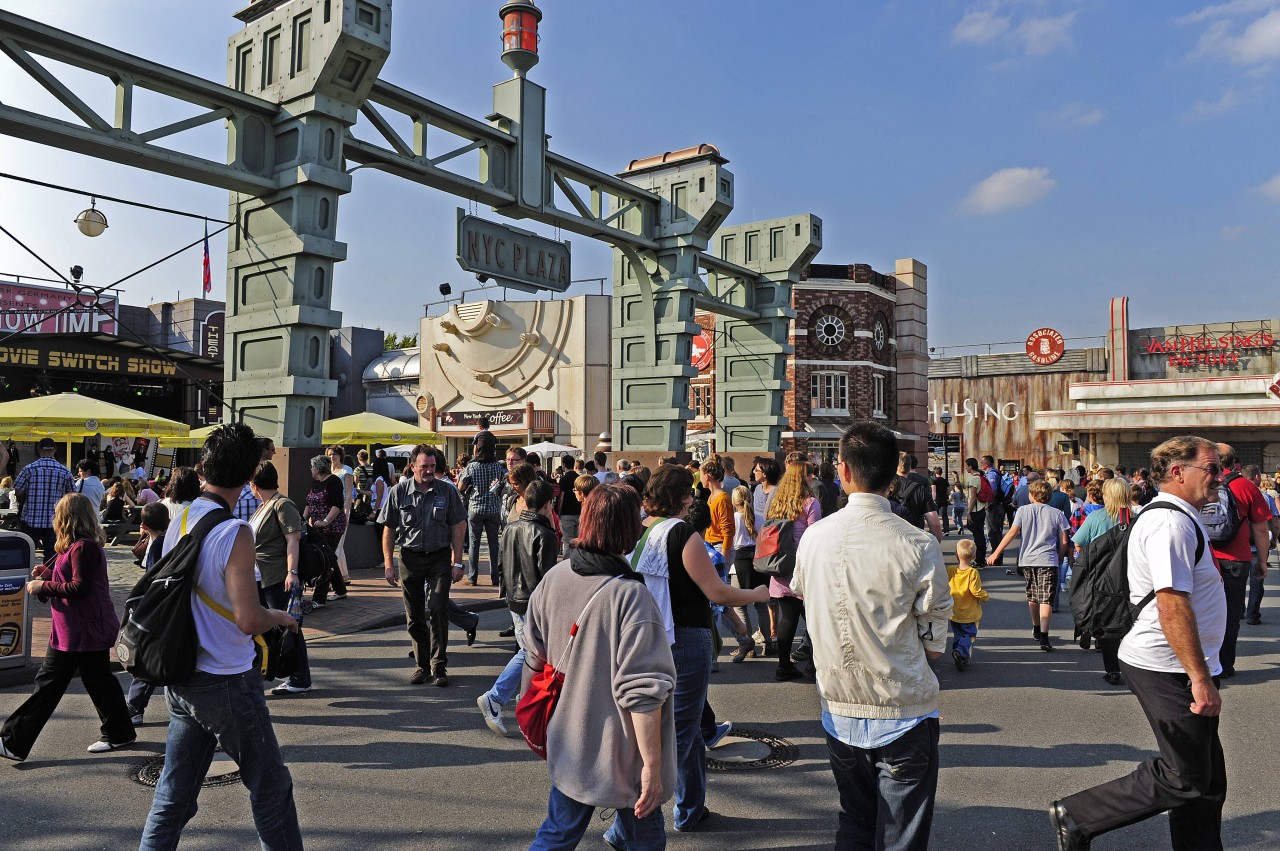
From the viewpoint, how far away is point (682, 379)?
15711 mm

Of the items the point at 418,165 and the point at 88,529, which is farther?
the point at 418,165

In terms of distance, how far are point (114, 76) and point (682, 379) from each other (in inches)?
369

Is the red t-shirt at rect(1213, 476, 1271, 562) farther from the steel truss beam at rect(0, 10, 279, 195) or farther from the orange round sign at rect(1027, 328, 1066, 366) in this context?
the orange round sign at rect(1027, 328, 1066, 366)

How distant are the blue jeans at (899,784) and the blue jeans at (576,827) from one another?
706 millimetres

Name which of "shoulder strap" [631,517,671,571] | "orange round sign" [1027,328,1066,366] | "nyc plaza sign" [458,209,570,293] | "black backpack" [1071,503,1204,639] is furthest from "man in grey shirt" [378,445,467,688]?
"orange round sign" [1027,328,1066,366]

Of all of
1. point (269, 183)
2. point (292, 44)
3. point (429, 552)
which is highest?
point (292, 44)

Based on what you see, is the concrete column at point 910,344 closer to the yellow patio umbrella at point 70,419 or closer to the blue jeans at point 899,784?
the yellow patio umbrella at point 70,419

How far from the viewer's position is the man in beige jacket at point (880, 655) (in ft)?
9.75

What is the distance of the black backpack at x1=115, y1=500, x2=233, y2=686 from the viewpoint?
3.30m

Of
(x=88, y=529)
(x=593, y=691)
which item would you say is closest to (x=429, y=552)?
(x=88, y=529)

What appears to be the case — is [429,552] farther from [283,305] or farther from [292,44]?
[292,44]

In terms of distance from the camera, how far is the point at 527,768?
204 inches

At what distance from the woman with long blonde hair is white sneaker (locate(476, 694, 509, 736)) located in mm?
2569

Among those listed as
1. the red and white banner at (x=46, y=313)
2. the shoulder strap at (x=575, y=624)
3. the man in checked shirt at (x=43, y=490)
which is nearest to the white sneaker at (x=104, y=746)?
the shoulder strap at (x=575, y=624)
